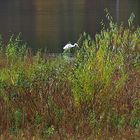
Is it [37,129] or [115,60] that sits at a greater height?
[115,60]

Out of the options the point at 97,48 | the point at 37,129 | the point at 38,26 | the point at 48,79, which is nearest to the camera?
the point at 37,129

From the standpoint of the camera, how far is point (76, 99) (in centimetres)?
706

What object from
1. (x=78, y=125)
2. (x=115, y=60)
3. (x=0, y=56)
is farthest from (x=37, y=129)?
(x=0, y=56)

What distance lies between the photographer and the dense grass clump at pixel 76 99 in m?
6.48

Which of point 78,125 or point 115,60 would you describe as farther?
point 115,60

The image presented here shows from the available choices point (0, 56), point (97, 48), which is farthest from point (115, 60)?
point (0, 56)

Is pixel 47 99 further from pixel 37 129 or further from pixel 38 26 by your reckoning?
pixel 38 26

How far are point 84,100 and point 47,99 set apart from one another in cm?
49

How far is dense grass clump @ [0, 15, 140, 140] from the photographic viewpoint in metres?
6.48

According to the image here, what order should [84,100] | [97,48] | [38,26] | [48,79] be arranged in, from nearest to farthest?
[84,100], [48,79], [97,48], [38,26]

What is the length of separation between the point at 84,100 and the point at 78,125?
534 mm

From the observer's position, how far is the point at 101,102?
7152 mm

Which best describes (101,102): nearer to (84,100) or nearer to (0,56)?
(84,100)

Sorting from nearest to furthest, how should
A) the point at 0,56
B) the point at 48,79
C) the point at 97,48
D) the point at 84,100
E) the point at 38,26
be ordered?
the point at 84,100 < the point at 48,79 < the point at 97,48 < the point at 0,56 < the point at 38,26
